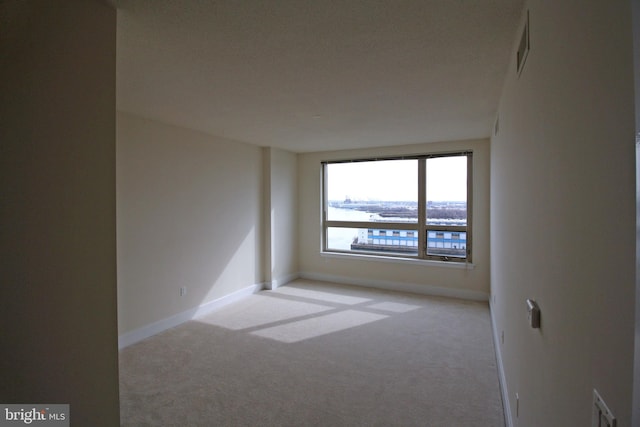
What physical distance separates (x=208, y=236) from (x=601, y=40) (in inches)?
174

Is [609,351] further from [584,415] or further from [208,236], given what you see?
[208,236]

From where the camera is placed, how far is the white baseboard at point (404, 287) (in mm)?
5023

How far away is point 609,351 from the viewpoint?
2.22 ft

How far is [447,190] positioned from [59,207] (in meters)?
4.99

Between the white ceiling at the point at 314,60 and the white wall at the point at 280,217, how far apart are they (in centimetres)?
195

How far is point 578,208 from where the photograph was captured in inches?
34.7

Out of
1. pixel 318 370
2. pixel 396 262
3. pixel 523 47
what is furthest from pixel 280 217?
pixel 523 47

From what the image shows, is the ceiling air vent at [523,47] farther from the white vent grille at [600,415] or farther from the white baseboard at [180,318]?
the white baseboard at [180,318]

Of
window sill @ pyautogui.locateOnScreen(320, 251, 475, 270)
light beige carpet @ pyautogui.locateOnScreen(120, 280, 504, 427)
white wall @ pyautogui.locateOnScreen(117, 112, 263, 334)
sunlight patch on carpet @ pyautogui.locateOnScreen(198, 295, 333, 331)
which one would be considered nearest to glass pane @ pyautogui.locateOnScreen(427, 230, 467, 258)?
window sill @ pyautogui.locateOnScreen(320, 251, 475, 270)

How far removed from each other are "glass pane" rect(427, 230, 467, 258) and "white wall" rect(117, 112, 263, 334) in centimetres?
295

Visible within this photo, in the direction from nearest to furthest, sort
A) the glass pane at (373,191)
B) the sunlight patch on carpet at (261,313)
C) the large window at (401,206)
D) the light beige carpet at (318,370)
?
the light beige carpet at (318,370) → the sunlight patch on carpet at (261,313) → the large window at (401,206) → the glass pane at (373,191)

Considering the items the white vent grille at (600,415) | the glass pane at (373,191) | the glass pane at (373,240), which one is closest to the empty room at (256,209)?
the white vent grille at (600,415)

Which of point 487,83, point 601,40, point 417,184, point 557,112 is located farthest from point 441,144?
point 601,40

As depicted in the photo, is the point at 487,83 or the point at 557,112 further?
the point at 487,83
